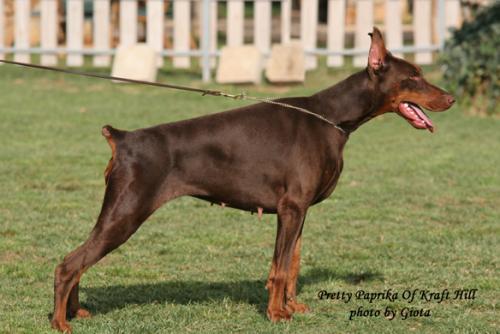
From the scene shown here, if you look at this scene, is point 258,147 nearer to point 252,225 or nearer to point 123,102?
point 252,225

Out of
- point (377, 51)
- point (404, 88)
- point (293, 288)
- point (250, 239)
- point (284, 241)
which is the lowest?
point (250, 239)

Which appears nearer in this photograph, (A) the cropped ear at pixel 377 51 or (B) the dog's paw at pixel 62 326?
(B) the dog's paw at pixel 62 326

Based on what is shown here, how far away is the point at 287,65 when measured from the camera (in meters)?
18.5

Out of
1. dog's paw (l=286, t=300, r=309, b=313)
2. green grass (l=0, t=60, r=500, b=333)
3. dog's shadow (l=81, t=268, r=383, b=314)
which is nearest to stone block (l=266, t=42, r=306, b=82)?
green grass (l=0, t=60, r=500, b=333)

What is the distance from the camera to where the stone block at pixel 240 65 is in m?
18.6

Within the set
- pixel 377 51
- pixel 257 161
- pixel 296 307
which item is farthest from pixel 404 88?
pixel 296 307

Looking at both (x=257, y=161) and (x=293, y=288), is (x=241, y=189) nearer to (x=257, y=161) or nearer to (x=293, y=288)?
(x=257, y=161)

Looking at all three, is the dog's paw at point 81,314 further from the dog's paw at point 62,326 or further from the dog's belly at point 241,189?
the dog's belly at point 241,189

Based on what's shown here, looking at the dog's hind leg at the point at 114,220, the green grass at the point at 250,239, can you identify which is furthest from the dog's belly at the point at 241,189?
the green grass at the point at 250,239

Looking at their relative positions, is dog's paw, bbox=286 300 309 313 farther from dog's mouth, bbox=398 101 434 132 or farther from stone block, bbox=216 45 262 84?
stone block, bbox=216 45 262 84

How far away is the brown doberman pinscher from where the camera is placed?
Answer: 667 centimetres

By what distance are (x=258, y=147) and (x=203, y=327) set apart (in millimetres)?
1184

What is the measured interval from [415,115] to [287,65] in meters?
11.5

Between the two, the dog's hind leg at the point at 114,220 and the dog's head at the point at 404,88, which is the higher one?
the dog's head at the point at 404,88
